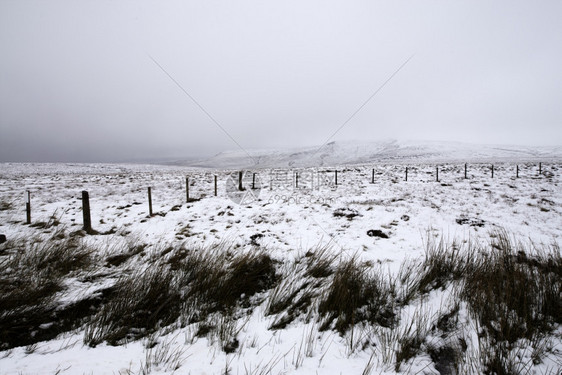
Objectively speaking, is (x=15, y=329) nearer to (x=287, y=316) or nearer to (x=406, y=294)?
(x=287, y=316)

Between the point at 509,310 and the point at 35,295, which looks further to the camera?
the point at 35,295

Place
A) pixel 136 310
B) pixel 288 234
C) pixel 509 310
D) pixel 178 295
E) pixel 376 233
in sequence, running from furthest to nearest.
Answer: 1. pixel 288 234
2. pixel 376 233
3. pixel 178 295
4. pixel 136 310
5. pixel 509 310

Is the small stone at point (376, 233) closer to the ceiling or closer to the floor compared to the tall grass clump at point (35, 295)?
closer to the floor

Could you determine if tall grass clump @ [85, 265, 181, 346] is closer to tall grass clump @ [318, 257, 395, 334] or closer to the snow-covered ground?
the snow-covered ground

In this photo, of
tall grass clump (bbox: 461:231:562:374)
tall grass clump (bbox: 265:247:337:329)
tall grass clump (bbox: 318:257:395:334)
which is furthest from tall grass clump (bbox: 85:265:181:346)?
tall grass clump (bbox: 461:231:562:374)

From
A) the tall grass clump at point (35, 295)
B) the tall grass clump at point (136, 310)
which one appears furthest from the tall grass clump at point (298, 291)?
the tall grass clump at point (35, 295)

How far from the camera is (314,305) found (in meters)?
2.86

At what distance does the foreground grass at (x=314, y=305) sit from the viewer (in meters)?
2.18

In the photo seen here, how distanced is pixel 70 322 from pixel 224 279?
1.93 m

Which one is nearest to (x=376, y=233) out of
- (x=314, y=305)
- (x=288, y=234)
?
(x=288, y=234)

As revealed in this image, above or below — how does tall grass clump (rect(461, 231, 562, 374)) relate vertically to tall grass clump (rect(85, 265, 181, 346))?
above

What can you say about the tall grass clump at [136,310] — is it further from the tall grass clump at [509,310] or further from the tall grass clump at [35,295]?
the tall grass clump at [509,310]

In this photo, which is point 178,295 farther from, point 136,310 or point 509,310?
point 509,310

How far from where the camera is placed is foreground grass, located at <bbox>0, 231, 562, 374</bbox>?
2.18 metres
